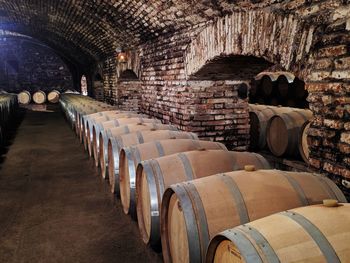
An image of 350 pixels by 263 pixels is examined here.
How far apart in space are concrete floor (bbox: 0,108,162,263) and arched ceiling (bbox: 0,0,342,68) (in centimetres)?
272

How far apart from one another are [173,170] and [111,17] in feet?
18.6

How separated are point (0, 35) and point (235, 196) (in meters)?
22.4

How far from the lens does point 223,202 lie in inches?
75.7

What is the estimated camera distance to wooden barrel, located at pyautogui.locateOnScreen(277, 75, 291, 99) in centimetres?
831

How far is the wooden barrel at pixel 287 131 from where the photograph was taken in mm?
5246

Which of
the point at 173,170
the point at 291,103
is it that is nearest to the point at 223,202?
the point at 173,170

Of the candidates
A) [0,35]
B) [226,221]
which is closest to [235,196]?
[226,221]

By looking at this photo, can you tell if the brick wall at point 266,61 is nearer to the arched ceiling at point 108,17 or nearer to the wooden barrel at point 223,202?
the arched ceiling at point 108,17

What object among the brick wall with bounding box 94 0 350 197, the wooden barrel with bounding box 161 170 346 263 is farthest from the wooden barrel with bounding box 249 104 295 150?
the wooden barrel with bounding box 161 170 346 263

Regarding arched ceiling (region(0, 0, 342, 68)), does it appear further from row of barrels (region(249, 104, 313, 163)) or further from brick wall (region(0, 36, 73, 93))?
brick wall (region(0, 36, 73, 93))

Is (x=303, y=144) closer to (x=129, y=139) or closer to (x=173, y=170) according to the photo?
(x=129, y=139)

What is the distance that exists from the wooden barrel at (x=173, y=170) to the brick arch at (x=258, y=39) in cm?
97

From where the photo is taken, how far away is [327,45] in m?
2.56

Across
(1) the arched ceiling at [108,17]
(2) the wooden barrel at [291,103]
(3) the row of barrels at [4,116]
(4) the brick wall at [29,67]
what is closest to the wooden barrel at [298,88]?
(2) the wooden barrel at [291,103]
